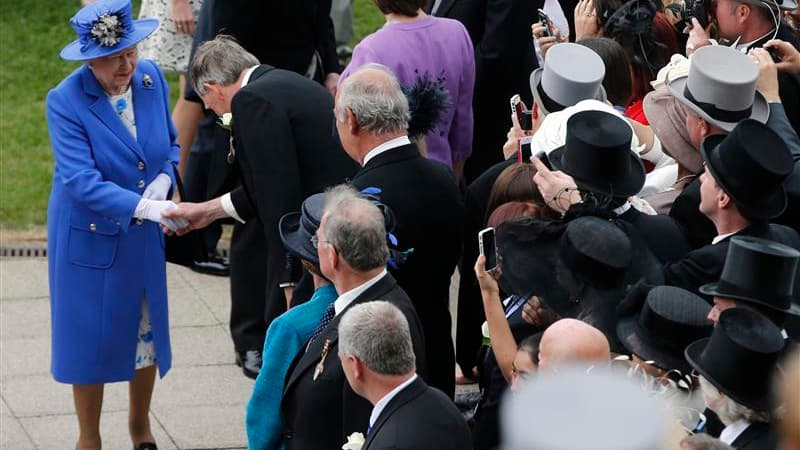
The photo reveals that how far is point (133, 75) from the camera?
244 inches

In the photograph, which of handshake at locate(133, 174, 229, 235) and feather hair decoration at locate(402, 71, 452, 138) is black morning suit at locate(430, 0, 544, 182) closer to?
feather hair decoration at locate(402, 71, 452, 138)

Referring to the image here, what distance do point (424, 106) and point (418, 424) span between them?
87.5 inches

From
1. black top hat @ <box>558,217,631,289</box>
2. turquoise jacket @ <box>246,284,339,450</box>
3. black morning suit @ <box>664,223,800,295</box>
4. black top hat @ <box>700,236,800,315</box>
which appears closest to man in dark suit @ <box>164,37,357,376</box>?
turquoise jacket @ <box>246,284,339,450</box>

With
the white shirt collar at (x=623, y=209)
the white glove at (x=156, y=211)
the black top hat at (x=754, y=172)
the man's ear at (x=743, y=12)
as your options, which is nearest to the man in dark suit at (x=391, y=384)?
the white shirt collar at (x=623, y=209)

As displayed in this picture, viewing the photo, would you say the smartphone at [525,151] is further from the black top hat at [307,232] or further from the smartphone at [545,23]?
the smartphone at [545,23]

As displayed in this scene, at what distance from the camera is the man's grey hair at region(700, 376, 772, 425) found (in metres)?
3.70

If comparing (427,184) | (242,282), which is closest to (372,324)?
(427,184)

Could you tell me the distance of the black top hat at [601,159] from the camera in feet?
15.3

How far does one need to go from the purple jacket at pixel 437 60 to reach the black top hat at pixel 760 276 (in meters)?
2.46

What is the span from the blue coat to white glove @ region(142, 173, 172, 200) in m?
0.03

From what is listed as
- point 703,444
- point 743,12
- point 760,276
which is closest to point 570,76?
point 743,12

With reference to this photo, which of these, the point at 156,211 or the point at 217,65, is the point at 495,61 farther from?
the point at 156,211

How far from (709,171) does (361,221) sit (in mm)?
1205

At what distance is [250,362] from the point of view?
729cm
